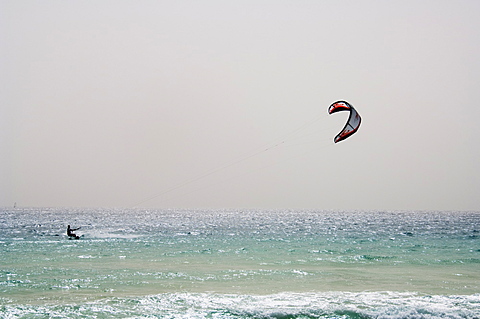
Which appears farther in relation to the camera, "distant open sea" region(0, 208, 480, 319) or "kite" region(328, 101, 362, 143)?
"kite" region(328, 101, 362, 143)

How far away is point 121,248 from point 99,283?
12700 millimetres

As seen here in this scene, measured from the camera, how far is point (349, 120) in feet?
75.8

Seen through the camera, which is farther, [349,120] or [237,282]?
[349,120]

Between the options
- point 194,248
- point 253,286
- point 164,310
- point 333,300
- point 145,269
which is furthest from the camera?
point 194,248

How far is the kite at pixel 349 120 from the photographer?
22766 mm

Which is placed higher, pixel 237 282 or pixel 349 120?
pixel 349 120

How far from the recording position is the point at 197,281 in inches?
760

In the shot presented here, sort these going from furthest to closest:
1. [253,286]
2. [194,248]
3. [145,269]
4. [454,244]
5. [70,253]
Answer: [454,244], [194,248], [70,253], [145,269], [253,286]

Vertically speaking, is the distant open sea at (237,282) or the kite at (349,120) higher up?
the kite at (349,120)

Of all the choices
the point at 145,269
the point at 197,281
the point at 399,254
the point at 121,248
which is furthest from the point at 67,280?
the point at 399,254

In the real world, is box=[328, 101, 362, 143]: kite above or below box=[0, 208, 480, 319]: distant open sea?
above

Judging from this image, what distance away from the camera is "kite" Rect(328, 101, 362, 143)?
896 inches

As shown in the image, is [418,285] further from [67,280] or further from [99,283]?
[67,280]

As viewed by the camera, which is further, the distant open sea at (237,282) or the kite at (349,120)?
the kite at (349,120)
